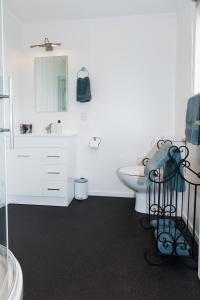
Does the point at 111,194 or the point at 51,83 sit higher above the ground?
the point at 51,83

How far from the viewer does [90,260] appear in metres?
1.75

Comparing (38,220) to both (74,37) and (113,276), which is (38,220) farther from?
(74,37)

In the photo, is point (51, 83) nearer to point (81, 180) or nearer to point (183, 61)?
point (81, 180)

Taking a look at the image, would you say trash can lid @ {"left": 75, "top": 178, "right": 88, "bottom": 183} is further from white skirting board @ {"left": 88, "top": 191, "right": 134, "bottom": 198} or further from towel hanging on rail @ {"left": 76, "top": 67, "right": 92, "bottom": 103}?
towel hanging on rail @ {"left": 76, "top": 67, "right": 92, "bottom": 103}

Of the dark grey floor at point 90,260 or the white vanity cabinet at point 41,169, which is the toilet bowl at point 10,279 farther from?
the white vanity cabinet at point 41,169

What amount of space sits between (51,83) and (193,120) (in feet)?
7.17

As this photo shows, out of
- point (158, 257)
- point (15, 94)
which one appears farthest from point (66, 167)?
point (158, 257)

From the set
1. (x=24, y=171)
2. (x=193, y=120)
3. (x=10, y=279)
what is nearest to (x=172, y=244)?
(x=193, y=120)

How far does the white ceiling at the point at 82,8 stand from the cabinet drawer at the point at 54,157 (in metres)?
1.77

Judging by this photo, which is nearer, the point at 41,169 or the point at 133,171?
the point at 133,171

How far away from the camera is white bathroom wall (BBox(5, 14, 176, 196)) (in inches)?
120

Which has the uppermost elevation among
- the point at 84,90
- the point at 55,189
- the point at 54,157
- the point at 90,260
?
the point at 84,90

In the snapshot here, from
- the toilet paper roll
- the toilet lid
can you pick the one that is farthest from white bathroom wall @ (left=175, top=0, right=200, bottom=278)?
the toilet paper roll

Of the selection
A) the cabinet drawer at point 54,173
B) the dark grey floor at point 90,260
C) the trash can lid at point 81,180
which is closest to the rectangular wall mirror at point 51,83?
the cabinet drawer at point 54,173
